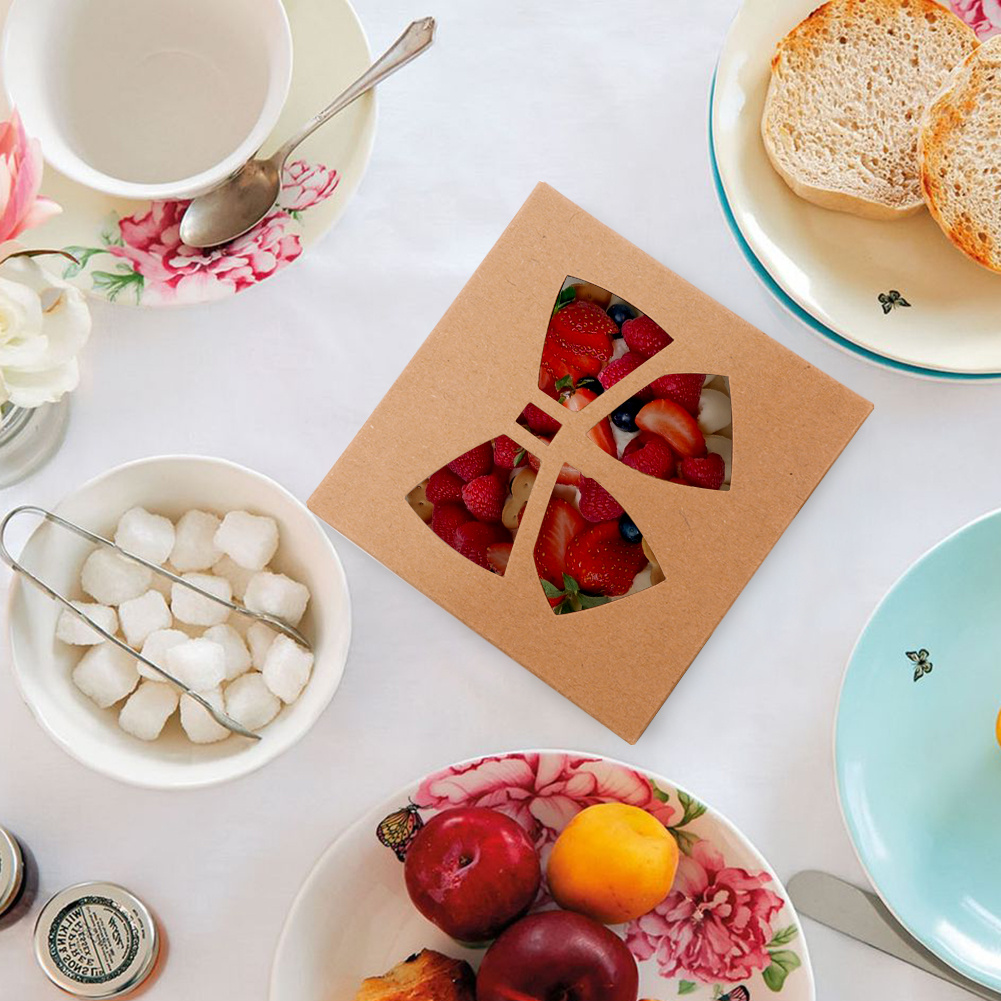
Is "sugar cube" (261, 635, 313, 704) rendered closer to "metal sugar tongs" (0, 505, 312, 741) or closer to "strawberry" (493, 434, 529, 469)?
"metal sugar tongs" (0, 505, 312, 741)

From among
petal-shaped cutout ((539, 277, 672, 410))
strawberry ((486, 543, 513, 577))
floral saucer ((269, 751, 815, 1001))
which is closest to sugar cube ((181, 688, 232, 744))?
floral saucer ((269, 751, 815, 1001))

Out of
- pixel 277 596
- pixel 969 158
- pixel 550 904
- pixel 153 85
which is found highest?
pixel 969 158

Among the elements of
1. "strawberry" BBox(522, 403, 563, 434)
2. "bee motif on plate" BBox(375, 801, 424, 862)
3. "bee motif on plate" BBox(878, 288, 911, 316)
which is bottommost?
"bee motif on plate" BBox(375, 801, 424, 862)

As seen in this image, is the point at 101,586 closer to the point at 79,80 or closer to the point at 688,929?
the point at 79,80

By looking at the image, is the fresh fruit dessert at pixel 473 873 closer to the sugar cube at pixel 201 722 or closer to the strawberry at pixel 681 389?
the sugar cube at pixel 201 722

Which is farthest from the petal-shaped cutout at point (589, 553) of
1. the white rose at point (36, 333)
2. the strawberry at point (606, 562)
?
the white rose at point (36, 333)

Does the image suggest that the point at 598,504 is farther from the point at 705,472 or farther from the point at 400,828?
the point at 400,828

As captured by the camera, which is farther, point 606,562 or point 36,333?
point 606,562

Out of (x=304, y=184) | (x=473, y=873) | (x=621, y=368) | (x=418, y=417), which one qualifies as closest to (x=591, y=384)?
(x=621, y=368)
